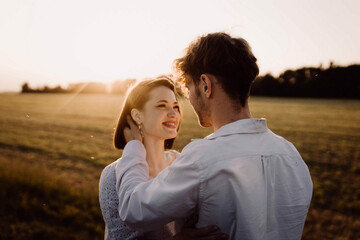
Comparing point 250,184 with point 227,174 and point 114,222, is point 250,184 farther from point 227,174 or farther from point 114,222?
point 114,222

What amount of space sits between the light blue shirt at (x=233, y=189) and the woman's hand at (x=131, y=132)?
1007mm

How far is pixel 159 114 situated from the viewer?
3.23 m

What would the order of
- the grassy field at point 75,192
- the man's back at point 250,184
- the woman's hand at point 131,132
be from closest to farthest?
the man's back at point 250,184 < the woman's hand at point 131,132 < the grassy field at point 75,192

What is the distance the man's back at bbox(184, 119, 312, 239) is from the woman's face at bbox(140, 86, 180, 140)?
1346mm

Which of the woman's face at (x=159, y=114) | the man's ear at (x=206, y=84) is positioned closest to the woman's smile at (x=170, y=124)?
the woman's face at (x=159, y=114)

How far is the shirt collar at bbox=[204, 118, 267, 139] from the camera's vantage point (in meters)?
1.96

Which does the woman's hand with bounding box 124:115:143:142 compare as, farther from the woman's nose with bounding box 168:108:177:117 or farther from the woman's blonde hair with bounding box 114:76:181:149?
the woman's nose with bounding box 168:108:177:117

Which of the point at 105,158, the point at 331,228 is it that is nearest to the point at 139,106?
the point at 331,228

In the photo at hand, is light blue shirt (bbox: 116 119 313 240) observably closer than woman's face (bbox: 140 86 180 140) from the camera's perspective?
Yes

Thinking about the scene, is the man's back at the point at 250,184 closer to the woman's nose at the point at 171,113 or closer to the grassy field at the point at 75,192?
the woman's nose at the point at 171,113

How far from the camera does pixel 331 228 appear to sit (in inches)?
246

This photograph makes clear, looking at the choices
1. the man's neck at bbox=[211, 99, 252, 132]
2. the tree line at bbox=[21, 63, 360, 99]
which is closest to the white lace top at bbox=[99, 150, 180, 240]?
the man's neck at bbox=[211, 99, 252, 132]

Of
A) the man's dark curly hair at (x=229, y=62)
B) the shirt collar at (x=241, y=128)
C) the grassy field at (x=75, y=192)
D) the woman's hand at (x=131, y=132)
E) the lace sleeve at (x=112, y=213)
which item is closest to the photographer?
the shirt collar at (x=241, y=128)

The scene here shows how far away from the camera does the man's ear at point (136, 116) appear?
3.22 meters
